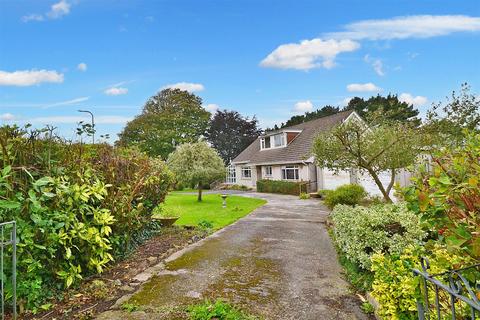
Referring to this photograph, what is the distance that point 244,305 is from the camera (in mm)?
4297

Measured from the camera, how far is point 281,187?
2545cm

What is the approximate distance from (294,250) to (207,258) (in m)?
2.15

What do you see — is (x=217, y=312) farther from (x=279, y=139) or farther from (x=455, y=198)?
(x=279, y=139)

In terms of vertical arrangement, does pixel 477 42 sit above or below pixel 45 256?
above

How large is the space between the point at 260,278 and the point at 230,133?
40.8 metres

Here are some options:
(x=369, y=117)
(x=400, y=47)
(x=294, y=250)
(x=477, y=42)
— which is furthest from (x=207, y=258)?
(x=477, y=42)

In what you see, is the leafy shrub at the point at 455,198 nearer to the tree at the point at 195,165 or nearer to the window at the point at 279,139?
the tree at the point at 195,165

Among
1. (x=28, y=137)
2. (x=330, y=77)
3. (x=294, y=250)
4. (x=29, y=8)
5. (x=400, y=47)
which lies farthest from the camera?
(x=330, y=77)

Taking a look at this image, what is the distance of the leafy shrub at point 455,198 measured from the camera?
1.63 metres

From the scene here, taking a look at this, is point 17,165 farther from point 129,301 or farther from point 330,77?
point 330,77

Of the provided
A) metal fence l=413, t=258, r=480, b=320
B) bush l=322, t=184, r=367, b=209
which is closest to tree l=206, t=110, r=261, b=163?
bush l=322, t=184, r=367, b=209

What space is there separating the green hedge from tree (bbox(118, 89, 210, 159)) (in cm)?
1659

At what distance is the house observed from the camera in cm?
2244

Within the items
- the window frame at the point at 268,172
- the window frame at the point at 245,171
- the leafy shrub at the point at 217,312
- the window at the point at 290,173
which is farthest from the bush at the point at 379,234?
the window frame at the point at 245,171
